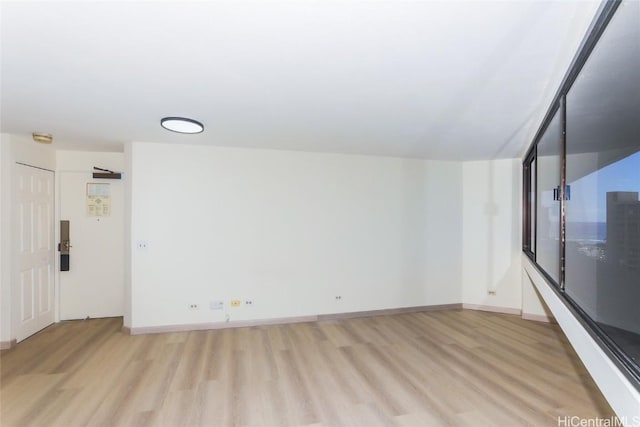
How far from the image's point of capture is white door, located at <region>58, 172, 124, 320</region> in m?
4.04

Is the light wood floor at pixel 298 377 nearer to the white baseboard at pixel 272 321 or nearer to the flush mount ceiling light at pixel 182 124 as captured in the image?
the white baseboard at pixel 272 321

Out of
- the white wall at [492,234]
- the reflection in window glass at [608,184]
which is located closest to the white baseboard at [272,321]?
the white wall at [492,234]

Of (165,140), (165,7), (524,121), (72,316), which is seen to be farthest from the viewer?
(72,316)

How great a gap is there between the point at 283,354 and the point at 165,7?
315 centimetres

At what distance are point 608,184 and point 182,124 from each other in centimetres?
325

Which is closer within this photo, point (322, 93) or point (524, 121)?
point (322, 93)

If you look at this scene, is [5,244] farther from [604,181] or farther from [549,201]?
[549,201]

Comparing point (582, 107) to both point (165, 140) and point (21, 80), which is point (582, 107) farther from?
point (165, 140)

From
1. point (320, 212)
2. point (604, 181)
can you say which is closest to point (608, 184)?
point (604, 181)

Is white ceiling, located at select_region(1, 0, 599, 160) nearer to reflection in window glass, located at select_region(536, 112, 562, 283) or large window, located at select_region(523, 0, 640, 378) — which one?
large window, located at select_region(523, 0, 640, 378)

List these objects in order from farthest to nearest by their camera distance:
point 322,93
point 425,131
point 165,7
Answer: point 425,131 < point 322,93 < point 165,7

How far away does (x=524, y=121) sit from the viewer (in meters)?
2.81

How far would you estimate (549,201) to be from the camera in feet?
9.75

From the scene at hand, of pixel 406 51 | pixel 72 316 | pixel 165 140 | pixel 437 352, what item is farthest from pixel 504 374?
pixel 72 316
